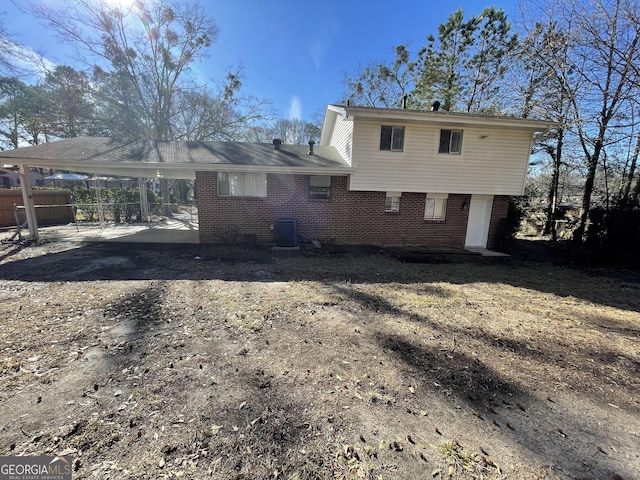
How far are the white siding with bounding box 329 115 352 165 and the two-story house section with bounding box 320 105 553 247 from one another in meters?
0.04

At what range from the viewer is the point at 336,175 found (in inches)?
392

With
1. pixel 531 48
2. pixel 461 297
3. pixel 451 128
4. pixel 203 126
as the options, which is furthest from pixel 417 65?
pixel 461 297

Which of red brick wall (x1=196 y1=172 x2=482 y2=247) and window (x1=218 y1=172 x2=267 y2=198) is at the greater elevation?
window (x1=218 y1=172 x2=267 y2=198)

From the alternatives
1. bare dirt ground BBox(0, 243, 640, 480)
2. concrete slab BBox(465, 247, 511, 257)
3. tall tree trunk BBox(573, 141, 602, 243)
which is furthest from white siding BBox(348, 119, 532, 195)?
bare dirt ground BBox(0, 243, 640, 480)

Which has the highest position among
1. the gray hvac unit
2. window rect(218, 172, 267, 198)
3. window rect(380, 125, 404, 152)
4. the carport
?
window rect(380, 125, 404, 152)

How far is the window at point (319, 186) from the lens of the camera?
10.0m

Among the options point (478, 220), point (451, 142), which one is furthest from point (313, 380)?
point (478, 220)

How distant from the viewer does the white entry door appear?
1098cm

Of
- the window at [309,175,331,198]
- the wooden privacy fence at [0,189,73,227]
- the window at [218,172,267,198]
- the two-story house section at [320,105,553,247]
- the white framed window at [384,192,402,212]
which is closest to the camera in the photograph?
the two-story house section at [320,105,553,247]

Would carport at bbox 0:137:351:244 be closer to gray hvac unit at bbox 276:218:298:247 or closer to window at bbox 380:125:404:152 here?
window at bbox 380:125:404:152

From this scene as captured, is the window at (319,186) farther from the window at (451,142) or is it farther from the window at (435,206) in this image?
the window at (451,142)

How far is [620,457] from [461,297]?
12.3 ft

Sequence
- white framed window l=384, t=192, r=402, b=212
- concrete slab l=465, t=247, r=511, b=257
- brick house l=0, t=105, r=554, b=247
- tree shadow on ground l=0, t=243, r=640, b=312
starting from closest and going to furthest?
tree shadow on ground l=0, t=243, r=640, b=312 → brick house l=0, t=105, r=554, b=247 → concrete slab l=465, t=247, r=511, b=257 → white framed window l=384, t=192, r=402, b=212

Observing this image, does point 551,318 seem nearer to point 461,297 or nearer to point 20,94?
point 461,297
